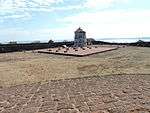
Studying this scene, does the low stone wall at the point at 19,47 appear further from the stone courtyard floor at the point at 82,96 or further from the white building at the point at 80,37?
the stone courtyard floor at the point at 82,96

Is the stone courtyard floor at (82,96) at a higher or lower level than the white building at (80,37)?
lower

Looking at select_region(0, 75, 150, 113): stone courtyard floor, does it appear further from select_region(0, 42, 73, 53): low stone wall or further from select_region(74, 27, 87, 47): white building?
select_region(74, 27, 87, 47): white building

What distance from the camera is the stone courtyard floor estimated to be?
6980 millimetres

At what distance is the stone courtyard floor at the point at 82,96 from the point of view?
22.9 ft

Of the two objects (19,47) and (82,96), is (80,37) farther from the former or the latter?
(82,96)

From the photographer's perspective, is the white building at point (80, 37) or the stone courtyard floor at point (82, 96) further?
the white building at point (80, 37)

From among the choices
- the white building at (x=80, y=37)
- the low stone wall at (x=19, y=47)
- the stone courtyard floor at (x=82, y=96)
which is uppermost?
the white building at (x=80, y=37)

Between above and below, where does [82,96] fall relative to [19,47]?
below

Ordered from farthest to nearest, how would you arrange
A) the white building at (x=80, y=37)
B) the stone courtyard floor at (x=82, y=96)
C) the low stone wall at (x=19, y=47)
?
the white building at (x=80, y=37) → the low stone wall at (x=19, y=47) → the stone courtyard floor at (x=82, y=96)

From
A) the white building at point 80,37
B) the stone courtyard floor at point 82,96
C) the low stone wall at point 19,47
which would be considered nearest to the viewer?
the stone courtyard floor at point 82,96

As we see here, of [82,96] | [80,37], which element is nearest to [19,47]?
[80,37]


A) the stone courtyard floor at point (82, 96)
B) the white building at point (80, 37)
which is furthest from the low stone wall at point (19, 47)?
the stone courtyard floor at point (82, 96)

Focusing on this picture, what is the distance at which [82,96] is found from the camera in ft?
27.2

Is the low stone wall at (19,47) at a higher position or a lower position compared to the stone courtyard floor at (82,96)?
higher
